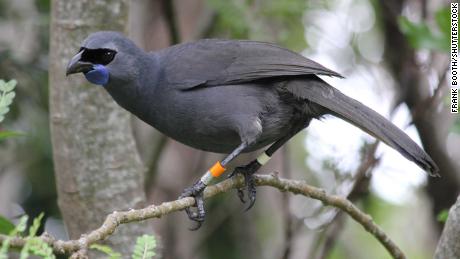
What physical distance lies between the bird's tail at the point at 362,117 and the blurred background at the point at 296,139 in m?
0.23

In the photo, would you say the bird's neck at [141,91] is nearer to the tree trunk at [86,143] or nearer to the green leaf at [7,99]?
the tree trunk at [86,143]

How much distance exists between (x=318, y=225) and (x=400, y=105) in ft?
3.64

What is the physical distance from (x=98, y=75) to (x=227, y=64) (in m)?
0.81

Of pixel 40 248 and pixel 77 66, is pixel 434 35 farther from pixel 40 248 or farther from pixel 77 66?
pixel 40 248

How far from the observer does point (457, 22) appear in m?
4.40

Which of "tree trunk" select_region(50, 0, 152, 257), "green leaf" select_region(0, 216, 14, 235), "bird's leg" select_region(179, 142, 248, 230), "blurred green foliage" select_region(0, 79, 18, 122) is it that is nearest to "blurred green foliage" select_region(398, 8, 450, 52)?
"bird's leg" select_region(179, 142, 248, 230)

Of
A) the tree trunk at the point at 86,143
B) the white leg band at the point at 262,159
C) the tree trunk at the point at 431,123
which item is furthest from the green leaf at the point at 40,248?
the tree trunk at the point at 431,123

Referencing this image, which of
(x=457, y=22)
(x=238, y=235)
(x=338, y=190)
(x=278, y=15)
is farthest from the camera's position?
(x=238, y=235)

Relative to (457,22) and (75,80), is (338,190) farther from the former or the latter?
(75,80)

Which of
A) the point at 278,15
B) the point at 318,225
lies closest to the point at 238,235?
the point at 318,225

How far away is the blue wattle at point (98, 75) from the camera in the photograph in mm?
3762

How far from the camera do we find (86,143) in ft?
13.5

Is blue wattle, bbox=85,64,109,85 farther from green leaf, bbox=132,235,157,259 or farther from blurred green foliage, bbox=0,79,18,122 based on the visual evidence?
green leaf, bbox=132,235,157,259

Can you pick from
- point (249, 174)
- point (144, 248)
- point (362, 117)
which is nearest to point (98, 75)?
point (249, 174)
